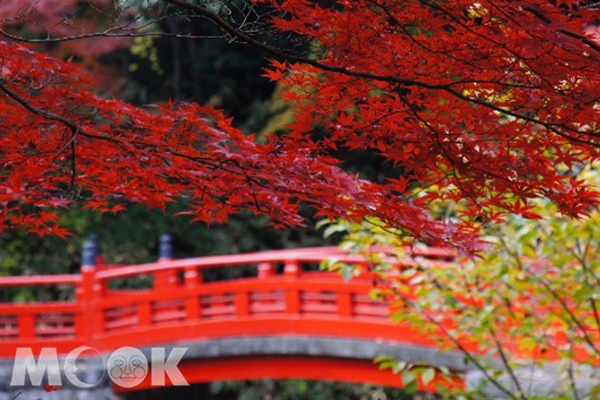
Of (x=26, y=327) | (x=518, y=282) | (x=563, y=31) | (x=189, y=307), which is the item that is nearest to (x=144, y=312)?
(x=189, y=307)

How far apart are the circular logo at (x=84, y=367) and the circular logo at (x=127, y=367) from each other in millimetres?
110

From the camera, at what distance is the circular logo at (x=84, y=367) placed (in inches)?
363

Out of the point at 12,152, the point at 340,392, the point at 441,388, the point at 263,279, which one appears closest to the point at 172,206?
the point at 340,392

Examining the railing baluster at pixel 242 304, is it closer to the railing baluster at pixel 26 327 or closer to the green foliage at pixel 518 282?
the railing baluster at pixel 26 327

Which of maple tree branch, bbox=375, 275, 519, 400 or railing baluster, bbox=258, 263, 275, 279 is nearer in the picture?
maple tree branch, bbox=375, 275, 519, 400

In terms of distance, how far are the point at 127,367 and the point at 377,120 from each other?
7.54 meters

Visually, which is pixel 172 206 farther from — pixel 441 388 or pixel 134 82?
pixel 441 388

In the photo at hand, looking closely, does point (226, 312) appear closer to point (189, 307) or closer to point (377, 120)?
point (189, 307)

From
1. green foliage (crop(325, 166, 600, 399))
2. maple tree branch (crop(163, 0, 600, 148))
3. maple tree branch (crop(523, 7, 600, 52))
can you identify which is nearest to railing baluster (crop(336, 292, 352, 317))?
green foliage (crop(325, 166, 600, 399))

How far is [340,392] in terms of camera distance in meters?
12.2

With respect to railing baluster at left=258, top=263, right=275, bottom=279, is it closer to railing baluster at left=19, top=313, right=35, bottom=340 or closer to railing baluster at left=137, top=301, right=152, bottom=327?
railing baluster at left=137, top=301, right=152, bottom=327

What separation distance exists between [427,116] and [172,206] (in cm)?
1079

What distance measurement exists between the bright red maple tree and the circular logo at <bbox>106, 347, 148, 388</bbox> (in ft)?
19.7

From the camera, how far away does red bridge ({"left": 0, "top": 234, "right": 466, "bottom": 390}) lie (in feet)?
28.7
